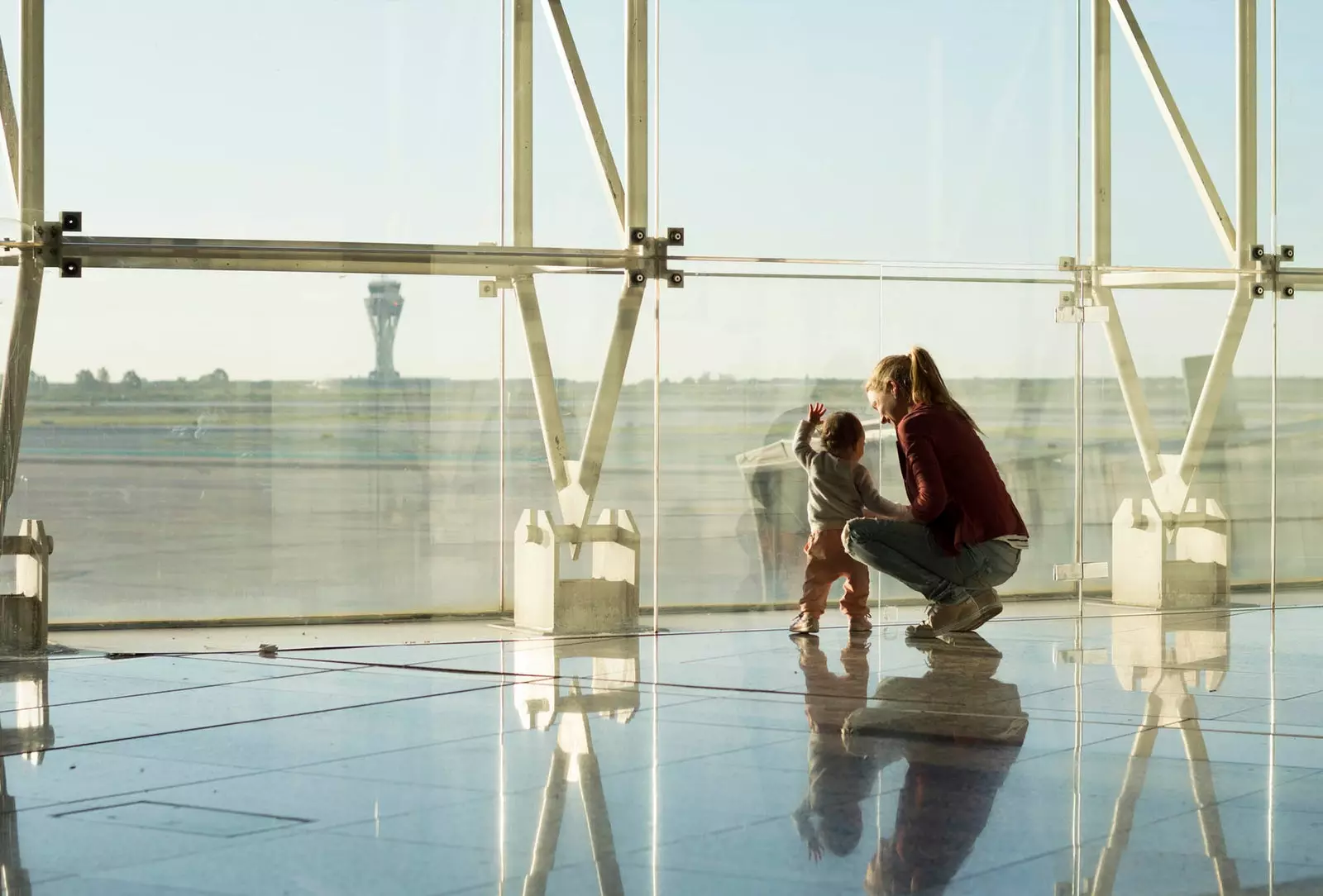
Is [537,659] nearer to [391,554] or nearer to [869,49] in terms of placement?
[391,554]

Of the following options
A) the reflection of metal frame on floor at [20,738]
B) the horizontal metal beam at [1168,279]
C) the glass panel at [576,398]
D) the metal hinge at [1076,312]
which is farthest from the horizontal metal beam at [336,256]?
the horizontal metal beam at [1168,279]

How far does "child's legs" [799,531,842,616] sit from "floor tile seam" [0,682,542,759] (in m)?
1.99

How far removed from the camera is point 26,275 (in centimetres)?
669

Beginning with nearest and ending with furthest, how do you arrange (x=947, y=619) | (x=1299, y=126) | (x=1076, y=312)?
(x=947, y=619)
(x=1076, y=312)
(x=1299, y=126)

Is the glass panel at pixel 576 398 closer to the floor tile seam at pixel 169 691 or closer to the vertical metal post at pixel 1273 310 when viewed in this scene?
the floor tile seam at pixel 169 691

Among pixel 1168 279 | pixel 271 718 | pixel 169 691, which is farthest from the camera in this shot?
pixel 1168 279

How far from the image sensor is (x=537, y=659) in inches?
247

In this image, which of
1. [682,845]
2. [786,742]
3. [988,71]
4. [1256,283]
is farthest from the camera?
[1256,283]

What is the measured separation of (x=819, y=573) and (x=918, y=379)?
3.50ft

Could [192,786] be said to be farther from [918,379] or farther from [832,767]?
[918,379]

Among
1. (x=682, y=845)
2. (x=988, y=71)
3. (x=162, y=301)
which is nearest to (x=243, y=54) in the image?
(x=162, y=301)

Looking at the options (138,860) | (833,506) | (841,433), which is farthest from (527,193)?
(138,860)

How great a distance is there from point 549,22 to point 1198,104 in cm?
364

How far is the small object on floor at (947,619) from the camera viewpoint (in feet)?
22.0
